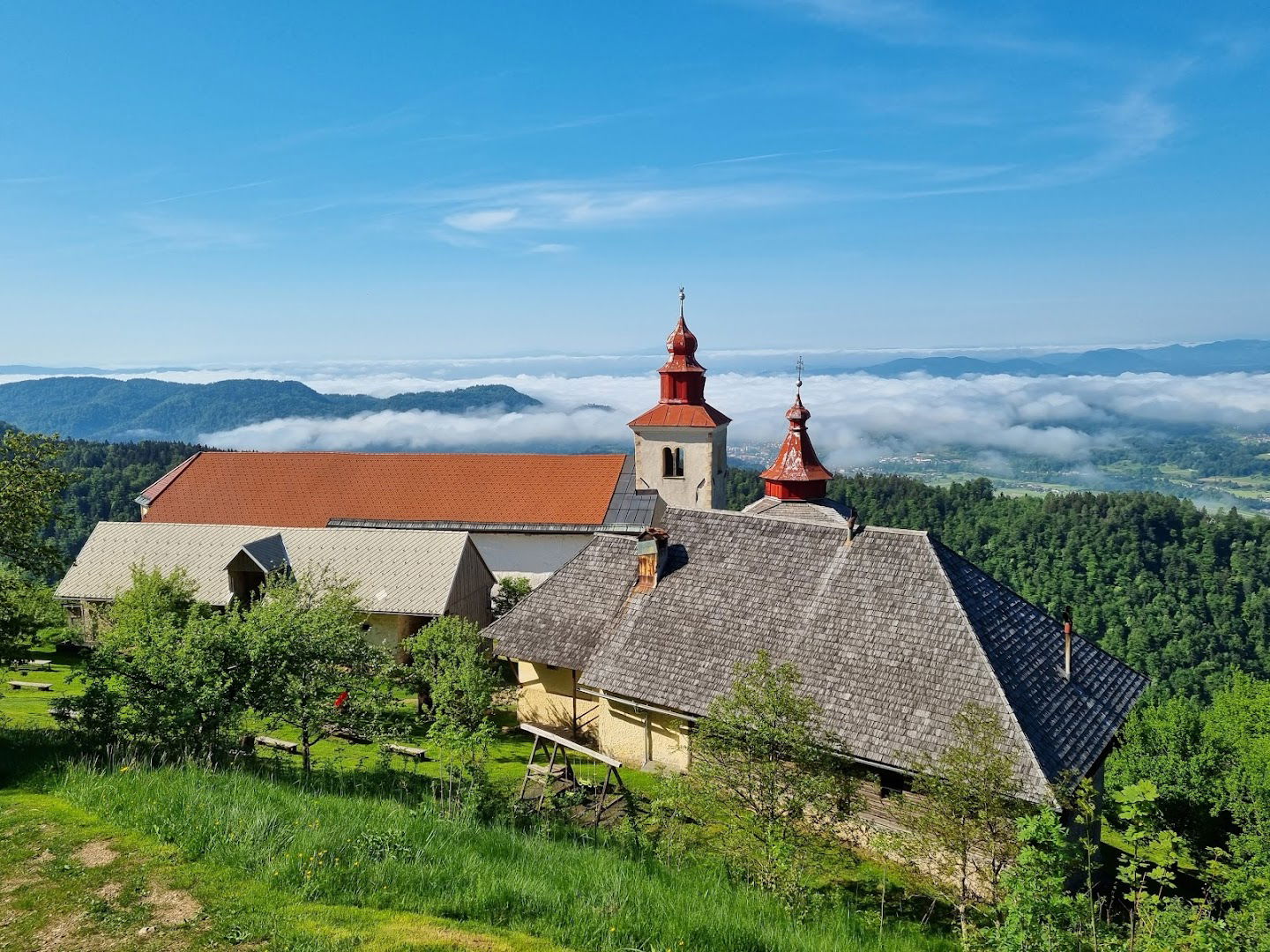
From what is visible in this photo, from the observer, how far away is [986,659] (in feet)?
51.7

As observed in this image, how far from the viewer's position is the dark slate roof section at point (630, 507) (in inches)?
1494

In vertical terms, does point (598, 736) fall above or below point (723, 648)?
below

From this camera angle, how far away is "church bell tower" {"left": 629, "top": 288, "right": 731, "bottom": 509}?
41125mm

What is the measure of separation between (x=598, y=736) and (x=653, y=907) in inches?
521

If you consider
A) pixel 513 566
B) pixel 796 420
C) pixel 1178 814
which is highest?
pixel 796 420

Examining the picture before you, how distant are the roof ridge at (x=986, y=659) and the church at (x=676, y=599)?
4 centimetres

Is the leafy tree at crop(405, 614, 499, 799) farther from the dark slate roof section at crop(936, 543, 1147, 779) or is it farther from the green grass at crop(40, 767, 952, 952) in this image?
the dark slate roof section at crop(936, 543, 1147, 779)

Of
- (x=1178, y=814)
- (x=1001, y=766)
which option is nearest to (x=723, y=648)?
(x=1001, y=766)

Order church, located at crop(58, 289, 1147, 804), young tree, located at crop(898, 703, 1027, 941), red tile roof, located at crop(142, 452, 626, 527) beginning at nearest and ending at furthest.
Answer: young tree, located at crop(898, 703, 1027, 941) → church, located at crop(58, 289, 1147, 804) → red tile roof, located at crop(142, 452, 626, 527)

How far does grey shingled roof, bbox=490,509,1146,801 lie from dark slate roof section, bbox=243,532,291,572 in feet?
46.9

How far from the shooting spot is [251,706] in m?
13.4

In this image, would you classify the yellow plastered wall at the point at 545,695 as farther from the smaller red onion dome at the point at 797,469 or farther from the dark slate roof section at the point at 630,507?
the smaller red onion dome at the point at 797,469

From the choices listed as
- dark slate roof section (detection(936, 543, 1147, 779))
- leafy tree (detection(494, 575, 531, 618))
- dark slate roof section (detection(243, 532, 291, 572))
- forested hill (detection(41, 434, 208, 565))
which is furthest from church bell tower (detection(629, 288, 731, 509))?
forested hill (detection(41, 434, 208, 565))

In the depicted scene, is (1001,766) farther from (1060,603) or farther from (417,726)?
(1060,603)
